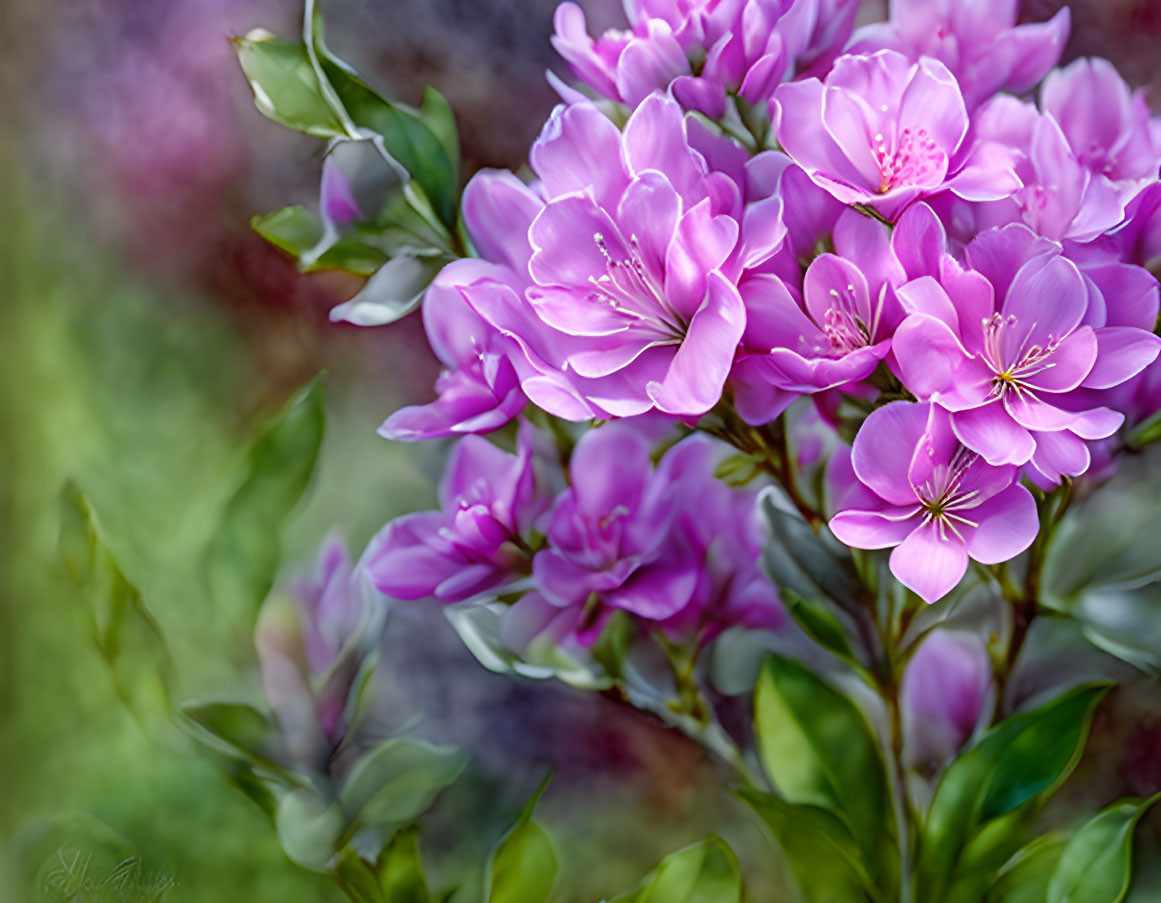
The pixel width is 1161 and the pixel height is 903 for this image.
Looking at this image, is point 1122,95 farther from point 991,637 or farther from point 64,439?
point 64,439

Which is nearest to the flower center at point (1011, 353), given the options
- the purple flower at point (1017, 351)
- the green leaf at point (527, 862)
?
the purple flower at point (1017, 351)

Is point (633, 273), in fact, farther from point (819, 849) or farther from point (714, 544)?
point (819, 849)

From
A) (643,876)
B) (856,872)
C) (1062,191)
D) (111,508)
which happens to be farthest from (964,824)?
(111,508)

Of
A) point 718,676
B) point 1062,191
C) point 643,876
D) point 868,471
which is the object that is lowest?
point 643,876

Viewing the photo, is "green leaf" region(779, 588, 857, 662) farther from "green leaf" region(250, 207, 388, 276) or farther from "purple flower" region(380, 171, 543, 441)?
"green leaf" region(250, 207, 388, 276)

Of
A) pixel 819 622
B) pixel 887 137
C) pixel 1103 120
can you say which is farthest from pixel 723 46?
pixel 819 622

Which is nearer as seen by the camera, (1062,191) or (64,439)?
(1062,191)
